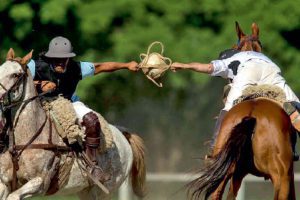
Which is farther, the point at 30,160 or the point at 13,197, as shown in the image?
the point at 30,160

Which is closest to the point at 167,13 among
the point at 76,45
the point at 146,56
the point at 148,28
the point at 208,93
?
the point at 148,28

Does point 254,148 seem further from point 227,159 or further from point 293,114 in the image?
point 293,114

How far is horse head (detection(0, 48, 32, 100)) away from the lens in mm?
10336

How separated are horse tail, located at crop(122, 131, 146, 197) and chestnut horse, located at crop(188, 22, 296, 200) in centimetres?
201

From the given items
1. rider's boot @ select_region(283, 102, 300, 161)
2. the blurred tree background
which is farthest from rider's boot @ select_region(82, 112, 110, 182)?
the blurred tree background

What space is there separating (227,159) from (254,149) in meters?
0.28

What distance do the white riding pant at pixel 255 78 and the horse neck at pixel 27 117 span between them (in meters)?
1.89

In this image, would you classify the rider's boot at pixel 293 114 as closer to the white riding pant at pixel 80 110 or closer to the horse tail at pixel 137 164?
the white riding pant at pixel 80 110

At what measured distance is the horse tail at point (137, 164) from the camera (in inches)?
491

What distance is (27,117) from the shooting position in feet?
35.3

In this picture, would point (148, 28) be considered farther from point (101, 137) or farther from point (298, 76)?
point (101, 137)

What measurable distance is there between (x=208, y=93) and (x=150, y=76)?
1095cm

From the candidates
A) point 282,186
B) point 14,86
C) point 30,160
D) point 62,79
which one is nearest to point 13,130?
point 30,160

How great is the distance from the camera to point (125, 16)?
18.5 m
